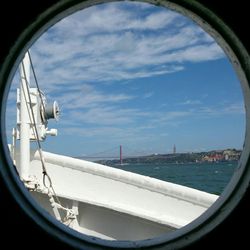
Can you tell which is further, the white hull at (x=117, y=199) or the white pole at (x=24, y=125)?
the white pole at (x=24, y=125)

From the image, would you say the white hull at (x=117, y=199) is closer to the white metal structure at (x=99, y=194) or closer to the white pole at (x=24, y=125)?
the white metal structure at (x=99, y=194)

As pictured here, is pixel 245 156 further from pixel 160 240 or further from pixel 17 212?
pixel 17 212

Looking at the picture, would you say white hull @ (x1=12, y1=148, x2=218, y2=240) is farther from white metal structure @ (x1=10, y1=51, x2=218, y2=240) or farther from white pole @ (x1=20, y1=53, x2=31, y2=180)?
white pole @ (x1=20, y1=53, x2=31, y2=180)

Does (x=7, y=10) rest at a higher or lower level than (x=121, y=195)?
higher

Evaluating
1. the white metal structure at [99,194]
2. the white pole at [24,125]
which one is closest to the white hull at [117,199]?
the white metal structure at [99,194]

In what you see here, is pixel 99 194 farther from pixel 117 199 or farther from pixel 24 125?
pixel 24 125

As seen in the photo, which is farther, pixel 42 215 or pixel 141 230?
pixel 141 230

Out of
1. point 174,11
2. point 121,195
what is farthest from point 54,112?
point 174,11
